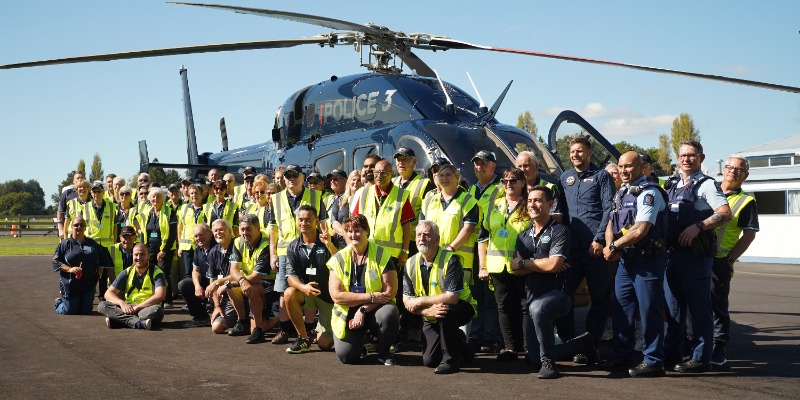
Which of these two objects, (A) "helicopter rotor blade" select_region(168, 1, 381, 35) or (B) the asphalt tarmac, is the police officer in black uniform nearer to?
(B) the asphalt tarmac

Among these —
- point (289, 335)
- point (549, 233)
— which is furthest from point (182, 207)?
point (549, 233)

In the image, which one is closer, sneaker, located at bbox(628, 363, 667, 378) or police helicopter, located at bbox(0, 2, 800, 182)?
sneaker, located at bbox(628, 363, 667, 378)

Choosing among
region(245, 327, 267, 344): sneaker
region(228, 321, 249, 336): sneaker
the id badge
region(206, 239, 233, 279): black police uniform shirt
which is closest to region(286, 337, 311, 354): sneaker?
region(245, 327, 267, 344): sneaker

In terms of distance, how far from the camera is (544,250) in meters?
6.79

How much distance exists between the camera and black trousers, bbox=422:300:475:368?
22.2ft

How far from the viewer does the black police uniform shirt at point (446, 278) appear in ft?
22.5

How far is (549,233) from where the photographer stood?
6797 millimetres

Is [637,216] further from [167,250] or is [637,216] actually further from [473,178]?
[167,250]

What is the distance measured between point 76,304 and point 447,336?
6.36m

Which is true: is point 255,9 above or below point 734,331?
above

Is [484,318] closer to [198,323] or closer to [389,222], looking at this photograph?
[389,222]

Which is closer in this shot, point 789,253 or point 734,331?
point 734,331

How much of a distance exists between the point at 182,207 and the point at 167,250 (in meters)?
0.72

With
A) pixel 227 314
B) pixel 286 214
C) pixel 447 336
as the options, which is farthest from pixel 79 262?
pixel 447 336
